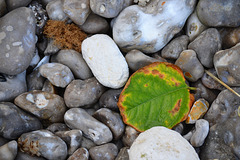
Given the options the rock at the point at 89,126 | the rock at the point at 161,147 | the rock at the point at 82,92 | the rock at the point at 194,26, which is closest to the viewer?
the rock at the point at 161,147

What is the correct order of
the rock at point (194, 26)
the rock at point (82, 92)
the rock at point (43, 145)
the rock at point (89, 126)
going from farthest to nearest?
the rock at point (194, 26) → the rock at point (82, 92) → the rock at point (89, 126) → the rock at point (43, 145)

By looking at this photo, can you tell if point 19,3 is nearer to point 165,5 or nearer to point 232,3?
point 165,5

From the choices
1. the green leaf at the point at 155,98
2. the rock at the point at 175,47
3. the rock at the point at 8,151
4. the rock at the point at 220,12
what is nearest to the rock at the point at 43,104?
the rock at the point at 8,151

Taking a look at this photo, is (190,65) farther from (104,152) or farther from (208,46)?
(104,152)

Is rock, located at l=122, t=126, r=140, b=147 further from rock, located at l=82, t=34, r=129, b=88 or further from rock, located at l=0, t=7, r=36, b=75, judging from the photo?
rock, located at l=0, t=7, r=36, b=75

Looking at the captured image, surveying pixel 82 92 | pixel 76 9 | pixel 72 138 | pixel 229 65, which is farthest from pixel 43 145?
pixel 229 65

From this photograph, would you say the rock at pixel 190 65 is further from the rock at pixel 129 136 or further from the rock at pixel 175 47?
the rock at pixel 129 136
